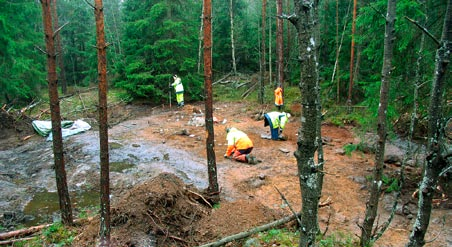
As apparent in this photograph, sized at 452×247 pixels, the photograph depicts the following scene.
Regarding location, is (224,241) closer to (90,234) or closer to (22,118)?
(90,234)

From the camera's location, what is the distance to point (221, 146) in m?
13.0

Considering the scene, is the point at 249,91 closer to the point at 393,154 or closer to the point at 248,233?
the point at 393,154

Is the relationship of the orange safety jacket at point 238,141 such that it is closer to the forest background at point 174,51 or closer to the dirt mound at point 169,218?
the dirt mound at point 169,218

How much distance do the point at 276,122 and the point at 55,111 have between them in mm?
8842

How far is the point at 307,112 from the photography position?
2.67m

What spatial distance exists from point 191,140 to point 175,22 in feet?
30.2

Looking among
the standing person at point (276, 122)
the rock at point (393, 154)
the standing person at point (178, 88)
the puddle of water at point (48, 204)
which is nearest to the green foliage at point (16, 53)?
the standing person at point (178, 88)

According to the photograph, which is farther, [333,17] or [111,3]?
[111,3]

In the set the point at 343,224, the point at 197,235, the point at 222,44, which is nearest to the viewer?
the point at 197,235

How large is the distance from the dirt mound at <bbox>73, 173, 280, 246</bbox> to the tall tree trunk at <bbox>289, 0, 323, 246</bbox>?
12.8ft

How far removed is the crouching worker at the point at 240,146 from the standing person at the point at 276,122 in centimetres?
231

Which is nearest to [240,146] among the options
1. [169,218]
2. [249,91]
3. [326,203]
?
[326,203]

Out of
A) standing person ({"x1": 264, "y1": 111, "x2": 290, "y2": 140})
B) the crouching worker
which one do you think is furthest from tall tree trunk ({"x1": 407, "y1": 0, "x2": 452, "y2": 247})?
standing person ({"x1": 264, "y1": 111, "x2": 290, "y2": 140})

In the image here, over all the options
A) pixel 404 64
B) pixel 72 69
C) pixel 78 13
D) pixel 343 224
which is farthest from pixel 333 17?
pixel 72 69
